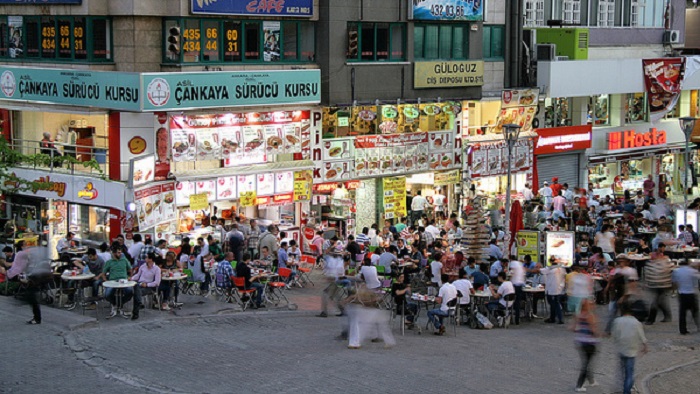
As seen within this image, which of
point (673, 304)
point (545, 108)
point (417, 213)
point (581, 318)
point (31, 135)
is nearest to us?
point (581, 318)

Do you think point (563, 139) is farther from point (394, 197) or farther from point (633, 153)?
point (394, 197)

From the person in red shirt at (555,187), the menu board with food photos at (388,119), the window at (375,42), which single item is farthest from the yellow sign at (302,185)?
the person in red shirt at (555,187)

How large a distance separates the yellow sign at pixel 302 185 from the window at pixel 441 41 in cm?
646

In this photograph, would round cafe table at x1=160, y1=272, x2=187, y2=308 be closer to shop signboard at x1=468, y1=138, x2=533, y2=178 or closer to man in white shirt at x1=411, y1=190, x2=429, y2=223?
man in white shirt at x1=411, y1=190, x2=429, y2=223

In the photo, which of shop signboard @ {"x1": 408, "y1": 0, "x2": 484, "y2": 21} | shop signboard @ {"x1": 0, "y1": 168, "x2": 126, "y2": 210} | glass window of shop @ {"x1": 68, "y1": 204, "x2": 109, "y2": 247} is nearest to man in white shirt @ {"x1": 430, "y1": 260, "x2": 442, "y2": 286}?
shop signboard @ {"x1": 0, "y1": 168, "x2": 126, "y2": 210}

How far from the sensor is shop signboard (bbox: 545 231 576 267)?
30.7 metres

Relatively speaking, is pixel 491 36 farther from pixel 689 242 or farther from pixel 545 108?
pixel 689 242

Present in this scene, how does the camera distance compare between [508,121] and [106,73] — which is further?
[508,121]

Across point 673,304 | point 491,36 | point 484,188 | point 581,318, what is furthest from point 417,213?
point 581,318

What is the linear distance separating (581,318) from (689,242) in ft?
52.0

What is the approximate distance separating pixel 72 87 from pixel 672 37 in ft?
99.6

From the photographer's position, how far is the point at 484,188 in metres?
43.8

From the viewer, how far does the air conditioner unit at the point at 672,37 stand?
171 ft

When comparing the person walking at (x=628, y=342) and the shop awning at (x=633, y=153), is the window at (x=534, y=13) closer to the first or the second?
the shop awning at (x=633, y=153)
